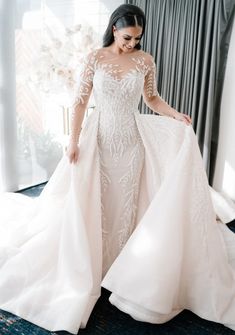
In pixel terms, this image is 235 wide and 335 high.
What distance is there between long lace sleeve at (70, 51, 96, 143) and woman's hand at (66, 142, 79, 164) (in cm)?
3

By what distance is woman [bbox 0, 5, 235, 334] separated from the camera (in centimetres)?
168

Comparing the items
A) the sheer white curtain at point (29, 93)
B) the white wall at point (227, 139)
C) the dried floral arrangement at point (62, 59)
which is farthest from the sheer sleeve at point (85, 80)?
the white wall at point (227, 139)

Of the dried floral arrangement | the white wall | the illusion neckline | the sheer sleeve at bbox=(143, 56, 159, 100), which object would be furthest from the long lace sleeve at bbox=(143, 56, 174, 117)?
the white wall

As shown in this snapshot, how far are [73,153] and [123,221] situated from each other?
1.79ft

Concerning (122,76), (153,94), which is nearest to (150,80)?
(153,94)

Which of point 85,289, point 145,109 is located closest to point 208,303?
point 85,289

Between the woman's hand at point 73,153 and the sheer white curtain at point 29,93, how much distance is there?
4.93 ft

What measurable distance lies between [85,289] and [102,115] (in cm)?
101

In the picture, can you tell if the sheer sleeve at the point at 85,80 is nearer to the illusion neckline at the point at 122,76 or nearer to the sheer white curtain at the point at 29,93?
the illusion neckline at the point at 122,76

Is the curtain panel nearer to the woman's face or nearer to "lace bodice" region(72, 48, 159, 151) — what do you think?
"lace bodice" region(72, 48, 159, 151)

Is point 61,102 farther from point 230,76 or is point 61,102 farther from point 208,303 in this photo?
point 208,303

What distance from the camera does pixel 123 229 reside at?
2.06m

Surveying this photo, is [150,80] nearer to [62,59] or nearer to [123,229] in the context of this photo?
[123,229]

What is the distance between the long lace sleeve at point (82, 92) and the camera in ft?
6.13
